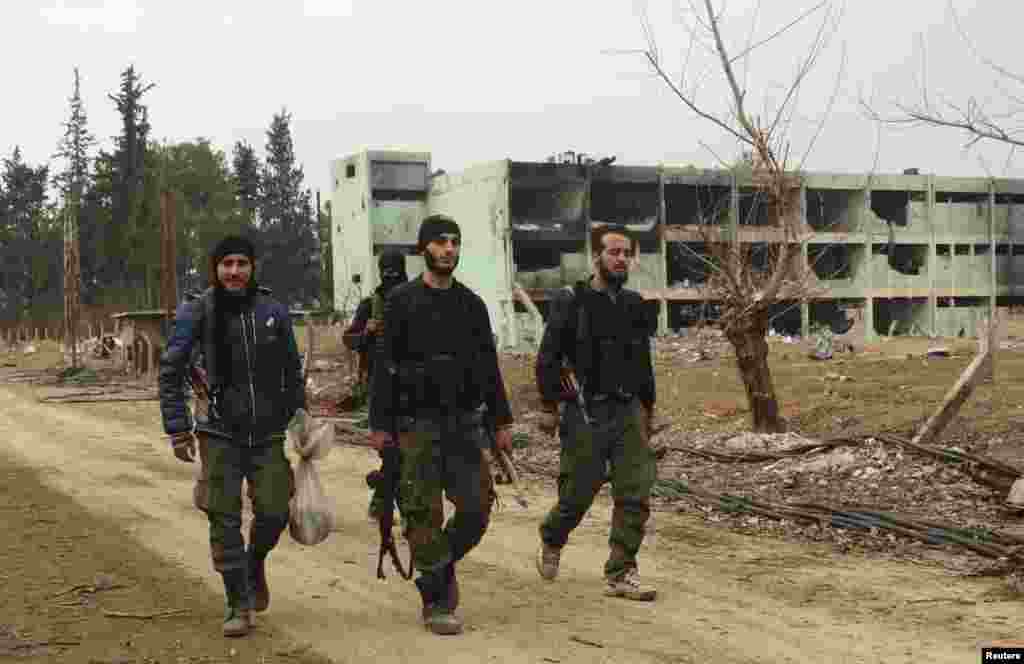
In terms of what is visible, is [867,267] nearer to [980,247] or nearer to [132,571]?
[980,247]

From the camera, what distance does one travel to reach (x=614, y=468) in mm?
6359

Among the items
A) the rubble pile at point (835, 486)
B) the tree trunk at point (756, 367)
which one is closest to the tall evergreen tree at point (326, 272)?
the tree trunk at point (756, 367)

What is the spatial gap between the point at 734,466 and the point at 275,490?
22.1 ft

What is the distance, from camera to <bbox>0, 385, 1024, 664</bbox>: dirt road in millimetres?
5242

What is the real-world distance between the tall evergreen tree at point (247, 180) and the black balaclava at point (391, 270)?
255ft

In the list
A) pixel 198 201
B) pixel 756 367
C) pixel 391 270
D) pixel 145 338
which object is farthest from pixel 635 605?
pixel 198 201

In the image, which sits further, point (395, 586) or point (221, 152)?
point (221, 152)

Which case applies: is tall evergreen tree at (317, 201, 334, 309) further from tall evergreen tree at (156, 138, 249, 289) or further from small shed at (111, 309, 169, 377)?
small shed at (111, 309, 169, 377)

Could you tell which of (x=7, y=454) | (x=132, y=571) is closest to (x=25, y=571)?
(x=132, y=571)

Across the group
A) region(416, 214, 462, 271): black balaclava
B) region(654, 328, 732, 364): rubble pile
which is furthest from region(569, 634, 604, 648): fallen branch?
region(654, 328, 732, 364): rubble pile

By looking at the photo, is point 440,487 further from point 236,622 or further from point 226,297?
point 226,297

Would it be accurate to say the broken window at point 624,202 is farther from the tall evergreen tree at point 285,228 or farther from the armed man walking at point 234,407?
Answer: the armed man walking at point 234,407

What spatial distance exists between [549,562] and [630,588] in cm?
59

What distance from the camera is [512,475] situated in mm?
6242
